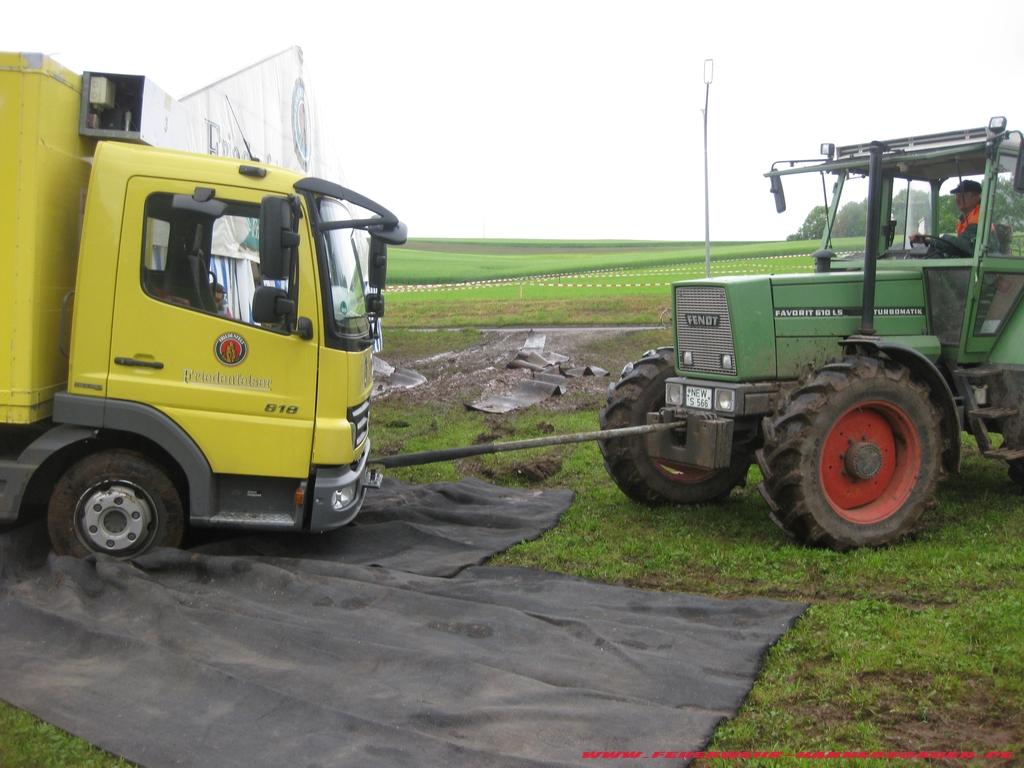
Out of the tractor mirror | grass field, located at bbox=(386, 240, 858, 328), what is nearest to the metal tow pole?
the tractor mirror

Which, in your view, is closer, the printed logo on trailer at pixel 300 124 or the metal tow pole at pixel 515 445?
the metal tow pole at pixel 515 445

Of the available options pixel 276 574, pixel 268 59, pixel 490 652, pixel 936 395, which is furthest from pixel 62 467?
pixel 268 59

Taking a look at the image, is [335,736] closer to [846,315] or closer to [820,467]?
[820,467]

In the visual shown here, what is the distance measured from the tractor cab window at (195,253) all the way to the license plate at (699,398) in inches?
120

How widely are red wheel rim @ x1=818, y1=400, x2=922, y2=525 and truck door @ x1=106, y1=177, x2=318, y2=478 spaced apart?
3571mm

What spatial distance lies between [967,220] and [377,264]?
4.54m

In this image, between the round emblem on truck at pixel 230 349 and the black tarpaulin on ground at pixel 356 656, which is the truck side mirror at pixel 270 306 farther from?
the black tarpaulin on ground at pixel 356 656

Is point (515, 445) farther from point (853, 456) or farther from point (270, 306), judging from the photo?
point (853, 456)

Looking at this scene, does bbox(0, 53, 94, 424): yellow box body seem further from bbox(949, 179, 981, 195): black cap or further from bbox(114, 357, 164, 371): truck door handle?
bbox(949, 179, 981, 195): black cap

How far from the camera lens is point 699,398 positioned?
23.9 ft

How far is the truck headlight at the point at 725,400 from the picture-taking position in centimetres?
702

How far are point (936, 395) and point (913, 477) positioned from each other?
70cm

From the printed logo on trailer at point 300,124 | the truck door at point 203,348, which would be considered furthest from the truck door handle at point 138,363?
the printed logo on trailer at point 300,124

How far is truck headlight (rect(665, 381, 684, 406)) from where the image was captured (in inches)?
294
